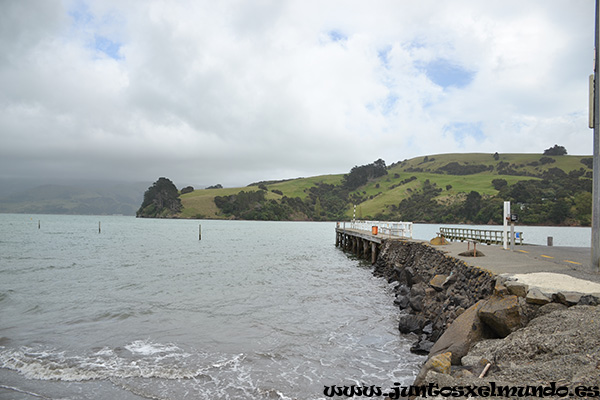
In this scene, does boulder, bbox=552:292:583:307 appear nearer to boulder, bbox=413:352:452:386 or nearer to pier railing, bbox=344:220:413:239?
boulder, bbox=413:352:452:386

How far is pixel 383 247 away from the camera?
90.9 feet

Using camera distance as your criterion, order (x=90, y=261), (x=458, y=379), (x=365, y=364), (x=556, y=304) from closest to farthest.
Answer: (x=458, y=379), (x=556, y=304), (x=365, y=364), (x=90, y=261)

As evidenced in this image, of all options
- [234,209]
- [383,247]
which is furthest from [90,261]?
[234,209]

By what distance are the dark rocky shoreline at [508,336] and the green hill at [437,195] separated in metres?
94.7

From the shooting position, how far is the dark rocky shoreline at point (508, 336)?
186 inches

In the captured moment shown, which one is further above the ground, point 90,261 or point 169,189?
point 169,189

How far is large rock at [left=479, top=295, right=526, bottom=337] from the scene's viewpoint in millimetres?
6789

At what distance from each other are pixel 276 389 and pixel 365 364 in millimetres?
2393

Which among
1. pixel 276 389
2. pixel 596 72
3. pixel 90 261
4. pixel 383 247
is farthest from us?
pixel 90 261

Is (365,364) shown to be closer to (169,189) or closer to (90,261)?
(90,261)

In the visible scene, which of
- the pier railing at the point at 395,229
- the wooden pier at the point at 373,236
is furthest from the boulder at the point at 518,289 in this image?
the pier railing at the point at 395,229

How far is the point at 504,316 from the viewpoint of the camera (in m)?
6.89

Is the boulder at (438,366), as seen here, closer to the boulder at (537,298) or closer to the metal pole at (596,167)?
the boulder at (537,298)

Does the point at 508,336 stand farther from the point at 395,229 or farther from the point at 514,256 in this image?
the point at 395,229
